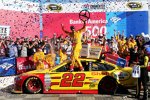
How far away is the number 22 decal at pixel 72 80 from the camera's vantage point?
11.5 metres

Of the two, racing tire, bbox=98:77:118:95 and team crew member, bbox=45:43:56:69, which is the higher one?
team crew member, bbox=45:43:56:69

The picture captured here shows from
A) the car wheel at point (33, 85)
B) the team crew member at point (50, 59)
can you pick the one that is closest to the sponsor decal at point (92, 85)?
the car wheel at point (33, 85)

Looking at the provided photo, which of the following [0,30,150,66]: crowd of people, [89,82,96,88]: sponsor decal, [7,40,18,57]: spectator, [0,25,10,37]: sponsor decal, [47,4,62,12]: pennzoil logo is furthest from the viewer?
[47,4,62,12]: pennzoil logo

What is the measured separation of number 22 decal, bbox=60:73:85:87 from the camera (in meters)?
11.5

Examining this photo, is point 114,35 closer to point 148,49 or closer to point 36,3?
point 36,3

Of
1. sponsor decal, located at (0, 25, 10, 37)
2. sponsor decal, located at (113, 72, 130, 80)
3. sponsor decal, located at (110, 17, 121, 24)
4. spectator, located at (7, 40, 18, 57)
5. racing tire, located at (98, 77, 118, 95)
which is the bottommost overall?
racing tire, located at (98, 77, 118, 95)

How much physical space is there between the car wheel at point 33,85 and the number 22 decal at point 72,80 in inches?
29.1

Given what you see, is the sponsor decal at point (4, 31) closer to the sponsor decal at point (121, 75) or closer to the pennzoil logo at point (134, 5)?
the pennzoil logo at point (134, 5)

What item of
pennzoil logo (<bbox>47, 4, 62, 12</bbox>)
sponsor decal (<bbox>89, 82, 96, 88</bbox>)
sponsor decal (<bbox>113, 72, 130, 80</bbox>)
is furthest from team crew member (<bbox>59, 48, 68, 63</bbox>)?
sponsor decal (<bbox>113, 72, 130, 80</bbox>)

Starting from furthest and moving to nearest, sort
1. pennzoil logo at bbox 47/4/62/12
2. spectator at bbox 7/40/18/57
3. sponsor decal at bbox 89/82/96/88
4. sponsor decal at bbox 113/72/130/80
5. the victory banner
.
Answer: pennzoil logo at bbox 47/4/62/12, spectator at bbox 7/40/18/57, the victory banner, sponsor decal at bbox 89/82/96/88, sponsor decal at bbox 113/72/130/80

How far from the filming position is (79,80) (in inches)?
452

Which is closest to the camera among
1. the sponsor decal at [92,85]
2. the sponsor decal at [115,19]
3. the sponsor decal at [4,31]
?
the sponsor decal at [92,85]

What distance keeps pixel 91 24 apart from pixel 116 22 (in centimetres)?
143

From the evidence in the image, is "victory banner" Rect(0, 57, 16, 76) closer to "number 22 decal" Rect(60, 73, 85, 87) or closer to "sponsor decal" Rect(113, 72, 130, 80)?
"number 22 decal" Rect(60, 73, 85, 87)
